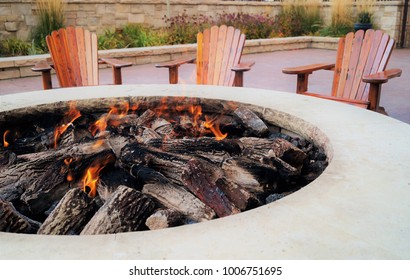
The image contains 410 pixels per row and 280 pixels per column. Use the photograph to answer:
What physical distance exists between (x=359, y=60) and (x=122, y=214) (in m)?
3.14

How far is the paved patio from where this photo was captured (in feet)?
17.7

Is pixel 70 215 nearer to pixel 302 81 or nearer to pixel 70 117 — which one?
pixel 70 117

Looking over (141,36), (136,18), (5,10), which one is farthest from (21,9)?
(136,18)

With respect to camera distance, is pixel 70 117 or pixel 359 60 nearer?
pixel 70 117

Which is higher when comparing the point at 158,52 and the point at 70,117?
the point at 70,117

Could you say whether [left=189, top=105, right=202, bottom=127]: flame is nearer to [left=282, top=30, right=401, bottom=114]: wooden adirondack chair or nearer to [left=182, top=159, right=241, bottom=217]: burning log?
[left=182, top=159, right=241, bottom=217]: burning log

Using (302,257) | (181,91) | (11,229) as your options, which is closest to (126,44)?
(181,91)

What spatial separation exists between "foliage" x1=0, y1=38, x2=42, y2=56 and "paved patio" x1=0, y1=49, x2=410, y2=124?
1.16 m

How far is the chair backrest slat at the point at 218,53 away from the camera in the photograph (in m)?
4.35

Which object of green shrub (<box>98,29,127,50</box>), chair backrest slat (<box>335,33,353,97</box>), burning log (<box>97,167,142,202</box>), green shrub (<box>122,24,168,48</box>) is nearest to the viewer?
burning log (<box>97,167,142,202</box>)

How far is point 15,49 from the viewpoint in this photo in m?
8.05

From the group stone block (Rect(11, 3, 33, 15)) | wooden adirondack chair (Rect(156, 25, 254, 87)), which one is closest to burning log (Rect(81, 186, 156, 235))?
wooden adirondack chair (Rect(156, 25, 254, 87))

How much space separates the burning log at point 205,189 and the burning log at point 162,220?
0.18 m

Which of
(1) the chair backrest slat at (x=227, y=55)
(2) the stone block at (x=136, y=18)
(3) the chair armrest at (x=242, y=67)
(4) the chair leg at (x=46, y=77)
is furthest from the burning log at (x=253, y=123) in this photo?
(2) the stone block at (x=136, y=18)
